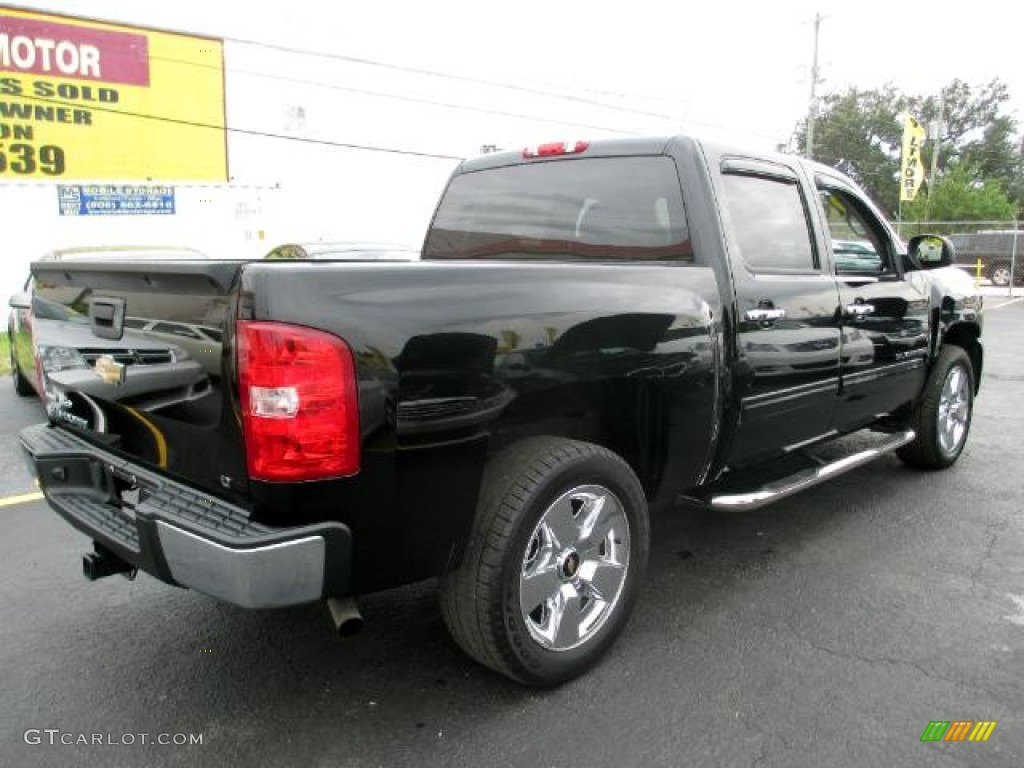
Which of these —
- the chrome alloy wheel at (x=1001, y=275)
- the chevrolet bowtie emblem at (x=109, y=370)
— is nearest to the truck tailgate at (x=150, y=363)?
the chevrolet bowtie emblem at (x=109, y=370)

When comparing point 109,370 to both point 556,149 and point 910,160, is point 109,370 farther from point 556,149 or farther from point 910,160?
point 910,160

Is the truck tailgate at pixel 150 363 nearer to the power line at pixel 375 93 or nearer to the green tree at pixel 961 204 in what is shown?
the power line at pixel 375 93

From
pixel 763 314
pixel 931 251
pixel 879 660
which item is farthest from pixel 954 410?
pixel 879 660

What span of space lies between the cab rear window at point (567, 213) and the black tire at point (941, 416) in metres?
2.63

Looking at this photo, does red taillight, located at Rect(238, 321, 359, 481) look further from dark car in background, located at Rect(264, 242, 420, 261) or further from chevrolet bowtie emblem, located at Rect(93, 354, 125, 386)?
dark car in background, located at Rect(264, 242, 420, 261)

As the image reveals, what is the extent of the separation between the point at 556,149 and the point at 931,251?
2.47m

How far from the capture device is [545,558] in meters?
2.70

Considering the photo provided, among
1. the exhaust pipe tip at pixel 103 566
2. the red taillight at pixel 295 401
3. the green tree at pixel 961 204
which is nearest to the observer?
the red taillight at pixel 295 401

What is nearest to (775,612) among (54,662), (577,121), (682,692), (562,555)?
(682,692)

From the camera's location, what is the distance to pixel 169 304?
2.44m

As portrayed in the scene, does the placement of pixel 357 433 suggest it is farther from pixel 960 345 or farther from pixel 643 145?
pixel 960 345

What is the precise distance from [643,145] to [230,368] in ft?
7.02

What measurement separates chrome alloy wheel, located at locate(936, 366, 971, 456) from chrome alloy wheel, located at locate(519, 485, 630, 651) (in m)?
3.22

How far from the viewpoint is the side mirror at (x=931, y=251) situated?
4848 millimetres
